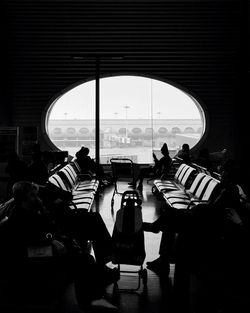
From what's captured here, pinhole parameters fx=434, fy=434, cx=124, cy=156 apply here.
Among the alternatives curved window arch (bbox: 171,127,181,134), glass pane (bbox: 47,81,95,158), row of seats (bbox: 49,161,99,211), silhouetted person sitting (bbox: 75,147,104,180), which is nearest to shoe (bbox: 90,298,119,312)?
row of seats (bbox: 49,161,99,211)

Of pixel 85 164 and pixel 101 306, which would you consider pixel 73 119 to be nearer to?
pixel 85 164

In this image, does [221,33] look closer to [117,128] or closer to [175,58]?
[175,58]

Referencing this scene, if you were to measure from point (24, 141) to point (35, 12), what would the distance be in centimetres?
409

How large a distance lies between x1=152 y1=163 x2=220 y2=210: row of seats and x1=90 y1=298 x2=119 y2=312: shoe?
1.69 meters

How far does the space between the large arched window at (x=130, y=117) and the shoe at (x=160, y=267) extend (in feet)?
30.0

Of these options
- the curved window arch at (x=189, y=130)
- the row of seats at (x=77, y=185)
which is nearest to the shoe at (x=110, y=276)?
the row of seats at (x=77, y=185)

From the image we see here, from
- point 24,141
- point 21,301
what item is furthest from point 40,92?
point 21,301

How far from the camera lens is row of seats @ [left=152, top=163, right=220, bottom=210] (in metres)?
5.30

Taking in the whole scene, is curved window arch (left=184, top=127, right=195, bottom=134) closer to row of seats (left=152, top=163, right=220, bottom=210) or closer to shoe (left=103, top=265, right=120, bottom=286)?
row of seats (left=152, top=163, right=220, bottom=210)

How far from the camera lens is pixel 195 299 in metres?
3.40

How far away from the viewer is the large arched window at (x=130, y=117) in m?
13.2

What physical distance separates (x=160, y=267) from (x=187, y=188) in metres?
3.12

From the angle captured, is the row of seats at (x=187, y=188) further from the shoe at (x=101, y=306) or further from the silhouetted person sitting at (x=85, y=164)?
the shoe at (x=101, y=306)

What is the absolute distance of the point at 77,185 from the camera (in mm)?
7758
